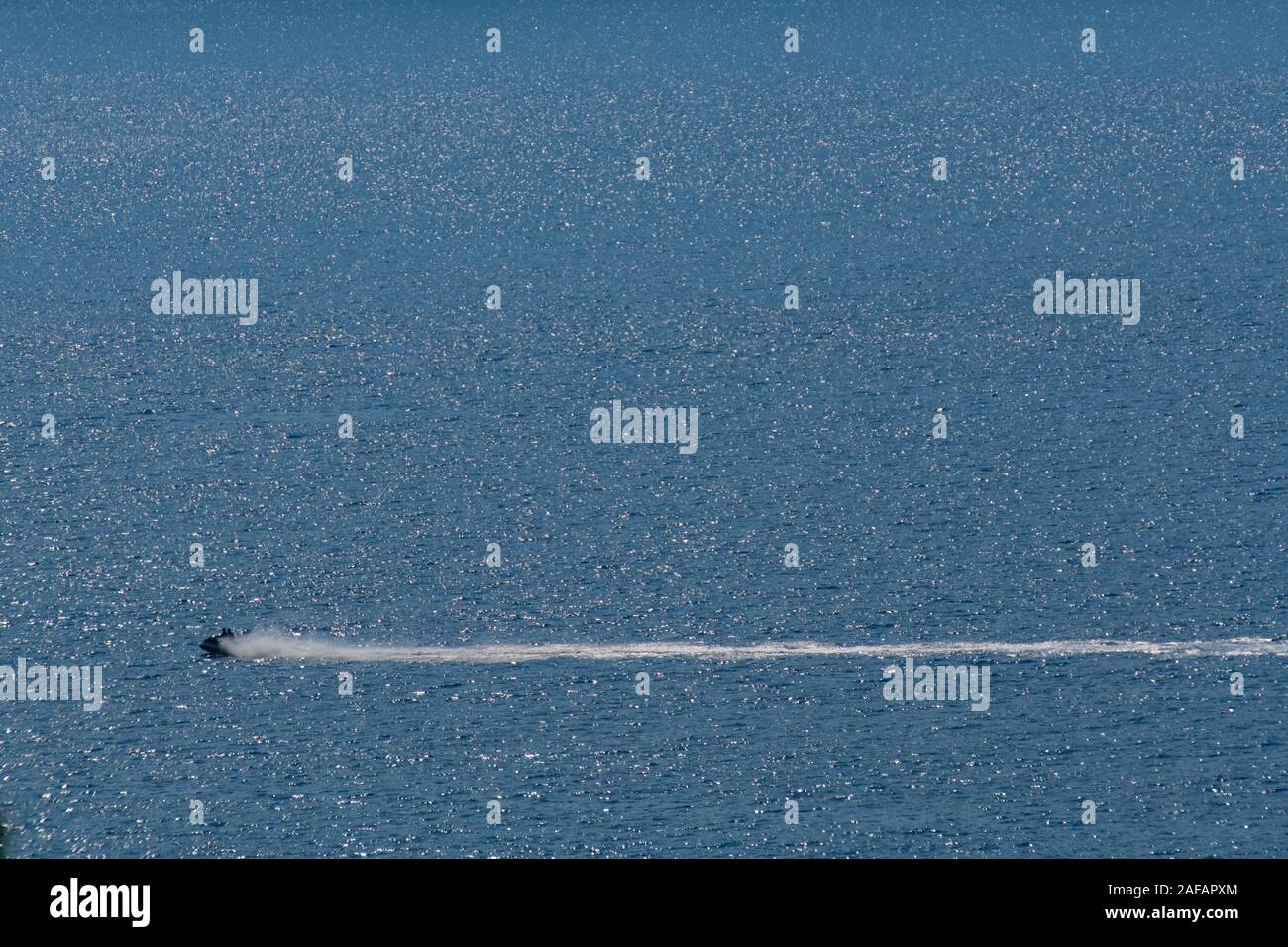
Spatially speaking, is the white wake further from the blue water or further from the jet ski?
the blue water

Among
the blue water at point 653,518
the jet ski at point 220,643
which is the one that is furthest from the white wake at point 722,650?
the blue water at point 653,518

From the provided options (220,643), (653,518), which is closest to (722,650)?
(653,518)

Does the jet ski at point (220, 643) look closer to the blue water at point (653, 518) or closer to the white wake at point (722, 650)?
the white wake at point (722, 650)

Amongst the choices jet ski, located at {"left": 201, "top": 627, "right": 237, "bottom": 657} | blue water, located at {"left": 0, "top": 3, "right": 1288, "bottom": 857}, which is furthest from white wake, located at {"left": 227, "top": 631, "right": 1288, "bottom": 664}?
blue water, located at {"left": 0, "top": 3, "right": 1288, "bottom": 857}

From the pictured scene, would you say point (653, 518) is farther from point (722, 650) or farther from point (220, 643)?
point (220, 643)

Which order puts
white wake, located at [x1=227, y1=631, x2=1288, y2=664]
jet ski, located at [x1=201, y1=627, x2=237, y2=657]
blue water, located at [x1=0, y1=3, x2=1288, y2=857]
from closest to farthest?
1. blue water, located at [x1=0, y1=3, x2=1288, y2=857]
2. white wake, located at [x1=227, y1=631, x2=1288, y2=664]
3. jet ski, located at [x1=201, y1=627, x2=237, y2=657]

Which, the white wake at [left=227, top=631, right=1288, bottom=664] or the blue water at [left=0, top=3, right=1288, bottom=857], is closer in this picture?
the blue water at [left=0, top=3, right=1288, bottom=857]
